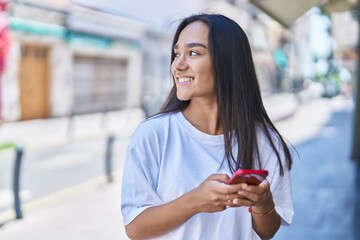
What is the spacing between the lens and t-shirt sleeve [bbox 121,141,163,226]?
1.61m

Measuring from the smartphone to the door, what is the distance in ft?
57.7

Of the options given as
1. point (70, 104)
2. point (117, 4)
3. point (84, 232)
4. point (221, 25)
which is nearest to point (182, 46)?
point (221, 25)

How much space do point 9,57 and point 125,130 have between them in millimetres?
3914

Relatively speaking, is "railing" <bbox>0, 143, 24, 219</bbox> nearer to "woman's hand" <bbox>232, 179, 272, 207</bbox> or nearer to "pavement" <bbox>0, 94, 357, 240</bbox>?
"pavement" <bbox>0, 94, 357, 240</bbox>

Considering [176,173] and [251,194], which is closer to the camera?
[251,194]

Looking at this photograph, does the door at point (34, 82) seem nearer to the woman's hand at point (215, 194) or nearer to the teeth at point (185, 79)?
the teeth at point (185, 79)

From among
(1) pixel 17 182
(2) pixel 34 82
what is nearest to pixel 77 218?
(1) pixel 17 182

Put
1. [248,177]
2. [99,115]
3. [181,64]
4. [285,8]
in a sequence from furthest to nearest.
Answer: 1. [99,115]
2. [285,8]
3. [181,64]
4. [248,177]

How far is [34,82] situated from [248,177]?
18.4m

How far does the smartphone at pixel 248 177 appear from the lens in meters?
1.42

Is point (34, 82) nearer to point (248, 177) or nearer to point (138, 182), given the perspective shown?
point (138, 182)

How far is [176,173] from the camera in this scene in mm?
1609

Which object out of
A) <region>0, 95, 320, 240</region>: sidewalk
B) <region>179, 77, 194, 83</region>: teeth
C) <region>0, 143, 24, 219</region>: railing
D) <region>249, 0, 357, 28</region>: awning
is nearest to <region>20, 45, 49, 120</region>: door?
<region>0, 95, 320, 240</region>: sidewalk

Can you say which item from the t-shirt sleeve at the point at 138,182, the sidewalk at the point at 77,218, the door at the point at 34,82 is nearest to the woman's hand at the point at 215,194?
the t-shirt sleeve at the point at 138,182
